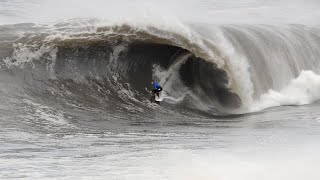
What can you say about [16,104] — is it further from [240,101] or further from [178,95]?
[240,101]

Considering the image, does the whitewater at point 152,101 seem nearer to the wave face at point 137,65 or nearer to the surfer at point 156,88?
the wave face at point 137,65

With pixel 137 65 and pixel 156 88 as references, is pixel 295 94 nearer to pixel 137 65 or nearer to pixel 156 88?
pixel 137 65

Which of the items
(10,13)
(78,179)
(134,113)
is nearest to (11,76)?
(134,113)

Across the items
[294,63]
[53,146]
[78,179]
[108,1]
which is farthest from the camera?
[108,1]

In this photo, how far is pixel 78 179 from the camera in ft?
23.6

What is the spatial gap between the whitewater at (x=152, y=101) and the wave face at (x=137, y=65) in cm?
3

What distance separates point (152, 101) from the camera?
13.3 meters

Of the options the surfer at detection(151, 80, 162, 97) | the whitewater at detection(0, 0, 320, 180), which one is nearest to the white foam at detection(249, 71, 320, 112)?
the whitewater at detection(0, 0, 320, 180)

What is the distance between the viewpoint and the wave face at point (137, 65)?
13094 millimetres

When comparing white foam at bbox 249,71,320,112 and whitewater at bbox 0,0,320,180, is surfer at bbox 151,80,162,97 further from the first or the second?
white foam at bbox 249,71,320,112

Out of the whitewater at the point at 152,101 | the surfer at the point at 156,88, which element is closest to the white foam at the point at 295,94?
the whitewater at the point at 152,101

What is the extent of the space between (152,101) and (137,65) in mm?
1565

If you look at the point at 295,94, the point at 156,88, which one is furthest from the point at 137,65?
the point at 295,94

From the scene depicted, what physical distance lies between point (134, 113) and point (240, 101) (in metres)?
3.02
